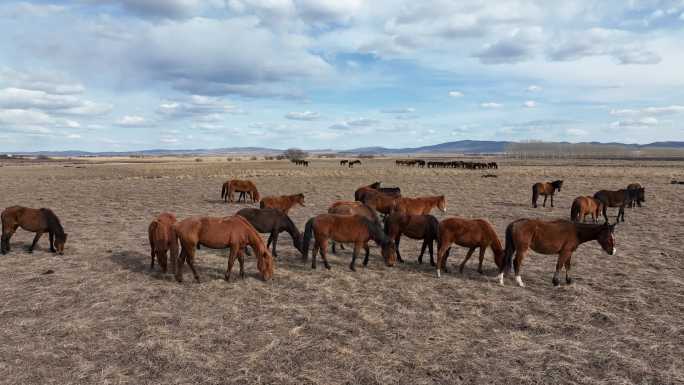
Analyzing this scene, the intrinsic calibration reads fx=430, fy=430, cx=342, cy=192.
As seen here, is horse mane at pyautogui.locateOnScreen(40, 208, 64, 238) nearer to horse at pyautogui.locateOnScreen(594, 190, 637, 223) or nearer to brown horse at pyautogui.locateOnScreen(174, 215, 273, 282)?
brown horse at pyautogui.locateOnScreen(174, 215, 273, 282)

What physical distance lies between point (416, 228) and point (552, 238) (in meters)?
2.80

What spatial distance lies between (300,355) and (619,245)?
10.2 m

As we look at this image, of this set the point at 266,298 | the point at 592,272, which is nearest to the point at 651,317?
the point at 592,272

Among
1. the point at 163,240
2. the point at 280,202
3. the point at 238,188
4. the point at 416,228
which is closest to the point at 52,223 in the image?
the point at 163,240

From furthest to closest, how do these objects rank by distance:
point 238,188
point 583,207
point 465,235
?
point 238,188
point 583,207
point 465,235

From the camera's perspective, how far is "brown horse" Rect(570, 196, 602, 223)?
15.1m

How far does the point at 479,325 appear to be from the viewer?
21.0ft

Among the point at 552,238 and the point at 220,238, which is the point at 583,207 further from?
the point at 220,238

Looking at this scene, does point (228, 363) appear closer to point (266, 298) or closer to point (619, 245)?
point (266, 298)

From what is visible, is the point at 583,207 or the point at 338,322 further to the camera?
the point at 583,207

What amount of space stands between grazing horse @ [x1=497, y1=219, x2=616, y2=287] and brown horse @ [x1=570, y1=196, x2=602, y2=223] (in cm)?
753

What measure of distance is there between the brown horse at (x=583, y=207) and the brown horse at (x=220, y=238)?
1172 centimetres

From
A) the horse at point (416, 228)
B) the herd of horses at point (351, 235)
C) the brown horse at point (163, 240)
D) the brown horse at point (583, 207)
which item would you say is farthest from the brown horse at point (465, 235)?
the brown horse at point (583, 207)

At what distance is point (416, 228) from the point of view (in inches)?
384
